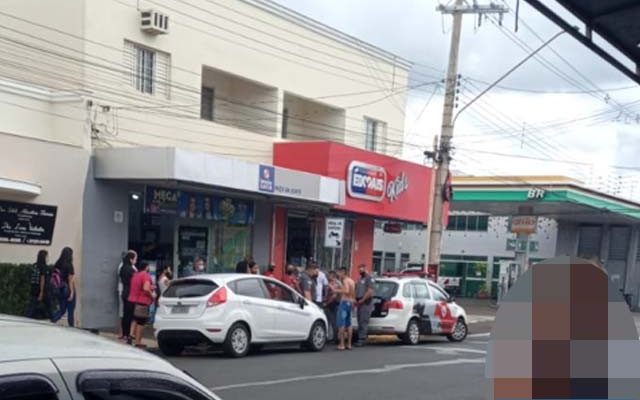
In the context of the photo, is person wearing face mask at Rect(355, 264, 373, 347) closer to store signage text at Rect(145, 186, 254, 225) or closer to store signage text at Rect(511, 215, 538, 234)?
store signage text at Rect(145, 186, 254, 225)

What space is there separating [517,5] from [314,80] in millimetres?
20033

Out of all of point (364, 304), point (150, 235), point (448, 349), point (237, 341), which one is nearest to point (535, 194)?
point (448, 349)

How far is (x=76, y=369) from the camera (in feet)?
6.86

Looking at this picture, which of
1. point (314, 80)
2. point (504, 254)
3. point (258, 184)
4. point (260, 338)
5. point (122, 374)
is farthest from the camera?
point (504, 254)

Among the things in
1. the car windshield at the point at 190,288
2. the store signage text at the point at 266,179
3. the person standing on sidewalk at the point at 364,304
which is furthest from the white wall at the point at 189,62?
the person standing on sidewalk at the point at 364,304

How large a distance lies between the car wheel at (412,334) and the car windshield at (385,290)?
0.81m

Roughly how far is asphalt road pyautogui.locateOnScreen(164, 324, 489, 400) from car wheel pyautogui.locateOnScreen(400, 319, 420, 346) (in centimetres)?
112

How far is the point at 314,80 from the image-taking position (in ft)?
82.7

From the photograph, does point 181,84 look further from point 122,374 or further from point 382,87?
point 122,374

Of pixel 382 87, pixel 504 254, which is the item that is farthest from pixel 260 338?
pixel 504 254

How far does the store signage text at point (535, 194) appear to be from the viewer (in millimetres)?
37406

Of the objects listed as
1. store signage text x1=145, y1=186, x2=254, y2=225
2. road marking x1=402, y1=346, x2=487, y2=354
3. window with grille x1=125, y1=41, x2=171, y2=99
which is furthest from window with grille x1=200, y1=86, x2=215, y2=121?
road marking x1=402, y1=346, x2=487, y2=354

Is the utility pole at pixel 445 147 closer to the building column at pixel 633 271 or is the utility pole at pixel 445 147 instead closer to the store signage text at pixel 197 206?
the store signage text at pixel 197 206

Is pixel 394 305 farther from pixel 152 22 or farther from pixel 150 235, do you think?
pixel 152 22
